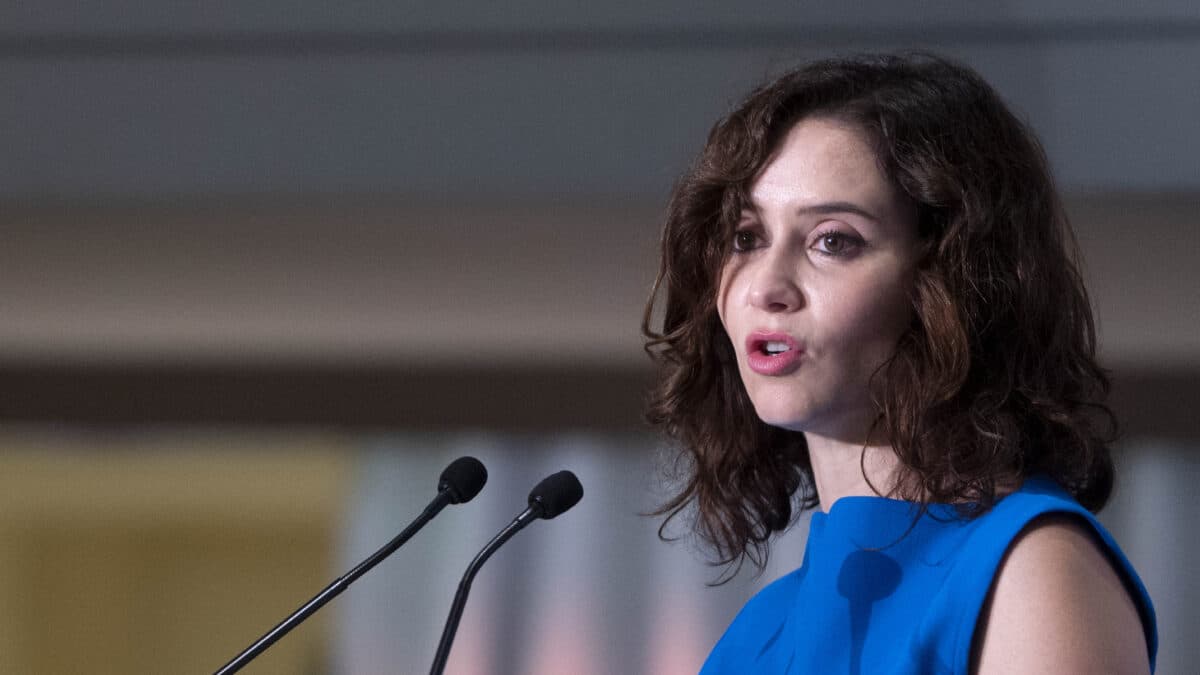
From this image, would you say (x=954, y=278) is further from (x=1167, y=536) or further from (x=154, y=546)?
(x=154, y=546)

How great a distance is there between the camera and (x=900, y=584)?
1.16m

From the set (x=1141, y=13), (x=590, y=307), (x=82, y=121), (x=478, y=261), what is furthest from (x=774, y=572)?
(x=82, y=121)

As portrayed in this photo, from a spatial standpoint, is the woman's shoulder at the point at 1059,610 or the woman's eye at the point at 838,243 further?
the woman's eye at the point at 838,243

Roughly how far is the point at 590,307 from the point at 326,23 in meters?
1.00

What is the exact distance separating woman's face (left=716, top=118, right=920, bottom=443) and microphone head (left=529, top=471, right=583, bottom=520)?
227mm

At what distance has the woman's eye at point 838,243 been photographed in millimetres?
1146

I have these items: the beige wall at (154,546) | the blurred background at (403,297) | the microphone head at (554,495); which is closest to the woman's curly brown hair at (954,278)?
the microphone head at (554,495)

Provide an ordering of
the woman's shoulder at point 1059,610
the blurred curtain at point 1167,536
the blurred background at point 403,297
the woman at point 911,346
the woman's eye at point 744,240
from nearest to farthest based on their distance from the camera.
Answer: the woman's shoulder at point 1059,610, the woman at point 911,346, the woman's eye at point 744,240, the blurred background at point 403,297, the blurred curtain at point 1167,536

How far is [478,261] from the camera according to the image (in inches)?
130

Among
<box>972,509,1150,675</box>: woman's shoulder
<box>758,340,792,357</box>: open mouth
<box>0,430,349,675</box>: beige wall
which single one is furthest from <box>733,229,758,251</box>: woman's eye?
<box>0,430,349,675</box>: beige wall

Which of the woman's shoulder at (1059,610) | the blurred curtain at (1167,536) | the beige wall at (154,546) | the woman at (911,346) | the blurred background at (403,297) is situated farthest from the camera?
the beige wall at (154,546)

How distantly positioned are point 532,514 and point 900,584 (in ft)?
1.10

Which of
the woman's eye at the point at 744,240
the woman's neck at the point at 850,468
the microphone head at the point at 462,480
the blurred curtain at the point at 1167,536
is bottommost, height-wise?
the blurred curtain at the point at 1167,536

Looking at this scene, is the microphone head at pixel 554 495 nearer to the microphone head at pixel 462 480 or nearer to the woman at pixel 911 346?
the microphone head at pixel 462 480
